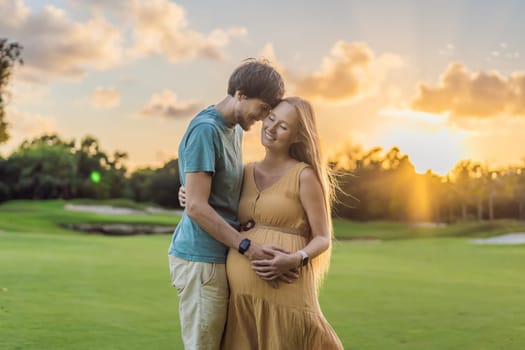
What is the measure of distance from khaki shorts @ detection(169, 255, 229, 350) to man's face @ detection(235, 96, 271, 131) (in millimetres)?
846

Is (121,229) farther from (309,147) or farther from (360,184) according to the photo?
(309,147)

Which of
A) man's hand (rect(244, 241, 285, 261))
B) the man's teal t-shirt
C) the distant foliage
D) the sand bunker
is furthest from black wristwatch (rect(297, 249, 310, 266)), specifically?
the distant foliage

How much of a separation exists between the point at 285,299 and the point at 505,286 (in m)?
9.40

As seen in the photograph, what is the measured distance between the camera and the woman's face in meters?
3.84

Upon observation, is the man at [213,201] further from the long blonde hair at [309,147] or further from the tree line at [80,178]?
the tree line at [80,178]

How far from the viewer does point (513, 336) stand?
735 centimetres

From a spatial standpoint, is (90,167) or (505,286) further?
(90,167)

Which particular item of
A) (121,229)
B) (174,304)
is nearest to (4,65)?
(121,229)

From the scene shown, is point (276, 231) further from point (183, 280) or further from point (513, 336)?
point (513, 336)

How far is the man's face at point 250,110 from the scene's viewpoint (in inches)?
151

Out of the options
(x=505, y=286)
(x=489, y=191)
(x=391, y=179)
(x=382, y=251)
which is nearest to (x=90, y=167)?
(x=391, y=179)

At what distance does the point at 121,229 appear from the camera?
37.6m

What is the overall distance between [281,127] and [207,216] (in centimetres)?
64

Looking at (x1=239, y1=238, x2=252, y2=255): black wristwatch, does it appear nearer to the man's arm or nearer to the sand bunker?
the man's arm
